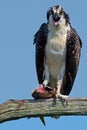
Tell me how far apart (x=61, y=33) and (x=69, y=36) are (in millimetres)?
216

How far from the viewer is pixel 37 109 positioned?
7.43m

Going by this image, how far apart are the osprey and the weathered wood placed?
3406mm

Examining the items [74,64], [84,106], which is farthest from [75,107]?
[74,64]

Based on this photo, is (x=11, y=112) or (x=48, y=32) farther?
(x=48, y=32)

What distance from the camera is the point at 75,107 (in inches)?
291

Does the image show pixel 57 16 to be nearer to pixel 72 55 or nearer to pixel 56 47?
pixel 56 47

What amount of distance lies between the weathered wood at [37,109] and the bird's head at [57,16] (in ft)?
12.4

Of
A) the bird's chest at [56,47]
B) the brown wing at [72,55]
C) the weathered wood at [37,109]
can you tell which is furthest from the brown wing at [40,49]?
the weathered wood at [37,109]

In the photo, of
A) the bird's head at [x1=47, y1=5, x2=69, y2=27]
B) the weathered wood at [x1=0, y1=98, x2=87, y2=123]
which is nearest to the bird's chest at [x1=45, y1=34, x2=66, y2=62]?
the bird's head at [x1=47, y1=5, x2=69, y2=27]

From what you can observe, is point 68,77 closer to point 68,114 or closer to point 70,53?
point 70,53

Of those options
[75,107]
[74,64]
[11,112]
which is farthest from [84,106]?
[74,64]

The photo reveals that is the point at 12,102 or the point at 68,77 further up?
the point at 12,102

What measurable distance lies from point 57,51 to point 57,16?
867 mm

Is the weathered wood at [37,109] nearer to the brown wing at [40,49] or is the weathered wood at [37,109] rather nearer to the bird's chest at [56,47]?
the bird's chest at [56,47]
